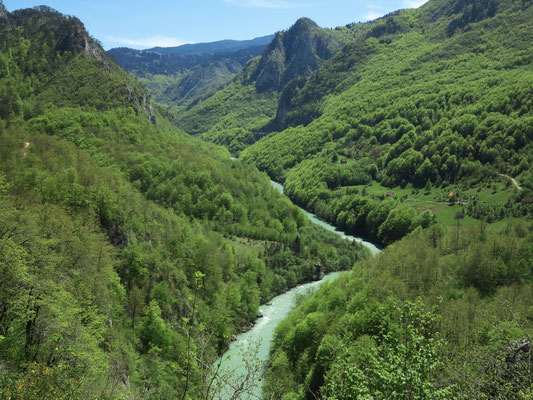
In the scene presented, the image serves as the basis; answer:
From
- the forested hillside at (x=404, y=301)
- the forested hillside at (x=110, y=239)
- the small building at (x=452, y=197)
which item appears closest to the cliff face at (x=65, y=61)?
the forested hillside at (x=110, y=239)

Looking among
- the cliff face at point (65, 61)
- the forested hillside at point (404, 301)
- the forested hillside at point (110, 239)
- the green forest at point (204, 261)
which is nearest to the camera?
the green forest at point (204, 261)

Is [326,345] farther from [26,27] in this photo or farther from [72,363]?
[26,27]

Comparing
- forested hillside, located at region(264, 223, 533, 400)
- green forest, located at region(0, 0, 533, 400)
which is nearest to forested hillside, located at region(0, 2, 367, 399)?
green forest, located at region(0, 0, 533, 400)

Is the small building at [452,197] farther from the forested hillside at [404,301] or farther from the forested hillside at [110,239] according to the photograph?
the forested hillside at [404,301]

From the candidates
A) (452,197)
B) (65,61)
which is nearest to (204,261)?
(65,61)

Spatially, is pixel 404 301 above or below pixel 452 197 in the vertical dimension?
above

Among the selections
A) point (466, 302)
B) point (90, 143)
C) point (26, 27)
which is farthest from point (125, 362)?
point (26, 27)

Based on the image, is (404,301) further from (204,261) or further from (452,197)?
(452,197)

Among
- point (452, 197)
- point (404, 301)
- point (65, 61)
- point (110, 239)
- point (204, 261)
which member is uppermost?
point (65, 61)
